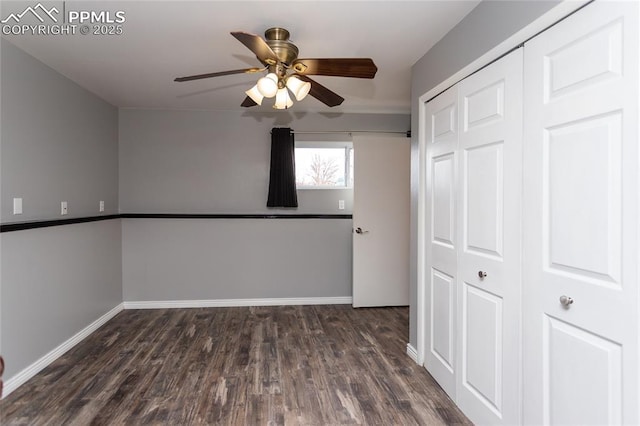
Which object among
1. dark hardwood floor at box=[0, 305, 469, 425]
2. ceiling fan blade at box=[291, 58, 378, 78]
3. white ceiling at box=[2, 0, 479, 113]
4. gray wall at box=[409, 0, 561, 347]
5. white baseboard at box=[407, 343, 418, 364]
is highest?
white ceiling at box=[2, 0, 479, 113]

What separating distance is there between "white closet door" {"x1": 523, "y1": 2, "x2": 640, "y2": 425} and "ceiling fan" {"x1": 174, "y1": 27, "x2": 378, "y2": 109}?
2.69ft

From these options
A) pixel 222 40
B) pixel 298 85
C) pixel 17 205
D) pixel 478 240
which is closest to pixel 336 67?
pixel 298 85

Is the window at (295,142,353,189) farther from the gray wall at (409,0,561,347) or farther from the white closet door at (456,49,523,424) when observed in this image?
the white closet door at (456,49,523,424)

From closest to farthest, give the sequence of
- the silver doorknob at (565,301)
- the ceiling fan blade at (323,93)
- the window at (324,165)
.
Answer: the silver doorknob at (565,301) < the ceiling fan blade at (323,93) < the window at (324,165)

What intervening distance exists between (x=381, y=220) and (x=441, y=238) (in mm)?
1805

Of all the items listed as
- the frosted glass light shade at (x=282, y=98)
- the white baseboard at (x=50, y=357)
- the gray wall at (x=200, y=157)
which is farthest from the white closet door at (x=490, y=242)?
the white baseboard at (x=50, y=357)

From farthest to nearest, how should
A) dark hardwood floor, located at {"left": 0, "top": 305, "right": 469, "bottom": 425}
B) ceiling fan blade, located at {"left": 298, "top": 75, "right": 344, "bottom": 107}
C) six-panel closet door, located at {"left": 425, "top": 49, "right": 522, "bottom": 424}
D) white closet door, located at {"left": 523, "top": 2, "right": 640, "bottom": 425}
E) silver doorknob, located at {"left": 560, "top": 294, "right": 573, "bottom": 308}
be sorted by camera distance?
ceiling fan blade, located at {"left": 298, "top": 75, "right": 344, "bottom": 107} < dark hardwood floor, located at {"left": 0, "top": 305, "right": 469, "bottom": 425} < six-panel closet door, located at {"left": 425, "top": 49, "right": 522, "bottom": 424} < silver doorknob, located at {"left": 560, "top": 294, "right": 573, "bottom": 308} < white closet door, located at {"left": 523, "top": 2, "right": 640, "bottom": 425}

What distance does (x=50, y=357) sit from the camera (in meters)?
2.80

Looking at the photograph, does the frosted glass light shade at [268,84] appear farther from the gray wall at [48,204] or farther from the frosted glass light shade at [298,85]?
the gray wall at [48,204]

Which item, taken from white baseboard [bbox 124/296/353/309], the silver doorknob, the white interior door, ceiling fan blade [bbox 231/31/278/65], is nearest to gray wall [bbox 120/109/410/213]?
the white interior door

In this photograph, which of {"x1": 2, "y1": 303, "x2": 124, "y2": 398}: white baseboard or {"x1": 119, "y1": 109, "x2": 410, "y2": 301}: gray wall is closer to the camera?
{"x1": 2, "y1": 303, "x2": 124, "y2": 398}: white baseboard

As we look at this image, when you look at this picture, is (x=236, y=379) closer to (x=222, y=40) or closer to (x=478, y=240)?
(x=478, y=240)

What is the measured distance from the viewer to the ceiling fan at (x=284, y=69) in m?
1.91

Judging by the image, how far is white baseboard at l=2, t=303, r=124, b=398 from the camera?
2.38 m
